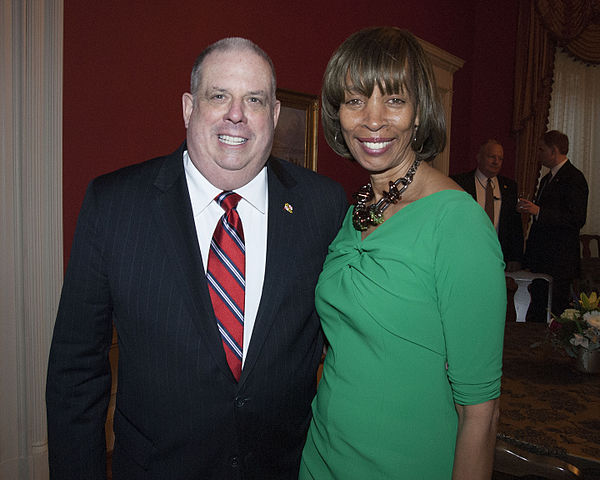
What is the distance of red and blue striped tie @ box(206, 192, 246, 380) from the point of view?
51.1 inches

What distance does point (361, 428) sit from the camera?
51.9 inches

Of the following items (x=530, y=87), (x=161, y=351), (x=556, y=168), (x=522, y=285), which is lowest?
(x=522, y=285)

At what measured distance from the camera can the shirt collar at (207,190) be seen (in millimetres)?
1388

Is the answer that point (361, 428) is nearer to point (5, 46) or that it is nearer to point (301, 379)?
point (301, 379)

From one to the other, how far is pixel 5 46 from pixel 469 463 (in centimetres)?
242

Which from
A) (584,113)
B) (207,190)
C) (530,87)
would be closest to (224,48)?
(207,190)

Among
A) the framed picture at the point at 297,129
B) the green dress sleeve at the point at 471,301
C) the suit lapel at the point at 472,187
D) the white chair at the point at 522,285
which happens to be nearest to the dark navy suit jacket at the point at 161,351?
the green dress sleeve at the point at 471,301

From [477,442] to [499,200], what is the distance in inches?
160

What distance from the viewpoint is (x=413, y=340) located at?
127cm

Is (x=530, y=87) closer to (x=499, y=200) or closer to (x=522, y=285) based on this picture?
(x=499, y=200)

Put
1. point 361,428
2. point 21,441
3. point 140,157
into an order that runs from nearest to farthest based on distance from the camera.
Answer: point 361,428 → point 21,441 → point 140,157

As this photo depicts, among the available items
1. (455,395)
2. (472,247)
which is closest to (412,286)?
(472,247)

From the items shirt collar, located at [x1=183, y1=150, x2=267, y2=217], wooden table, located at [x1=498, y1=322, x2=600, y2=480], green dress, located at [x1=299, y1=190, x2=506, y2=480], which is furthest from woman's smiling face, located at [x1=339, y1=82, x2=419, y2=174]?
wooden table, located at [x1=498, y1=322, x2=600, y2=480]

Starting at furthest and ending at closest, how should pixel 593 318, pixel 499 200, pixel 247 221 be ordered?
pixel 499 200, pixel 593 318, pixel 247 221
